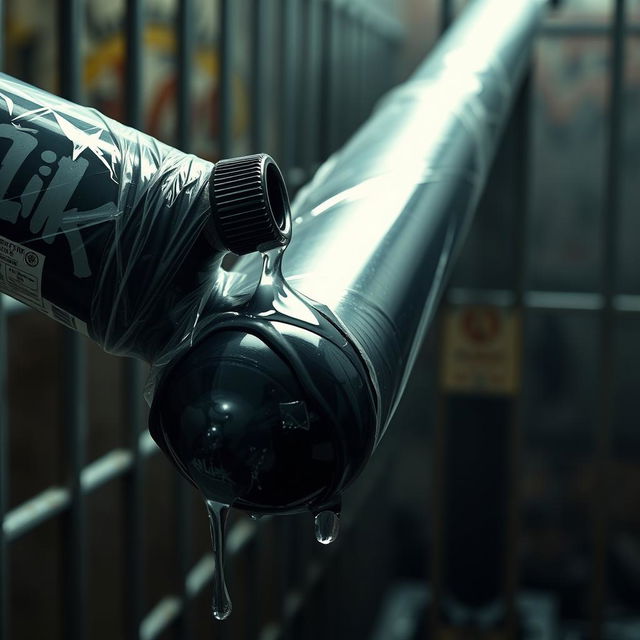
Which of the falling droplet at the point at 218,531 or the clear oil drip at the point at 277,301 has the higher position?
the clear oil drip at the point at 277,301

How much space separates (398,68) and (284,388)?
13.5 ft

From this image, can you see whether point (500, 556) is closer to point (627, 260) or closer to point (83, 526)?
point (627, 260)

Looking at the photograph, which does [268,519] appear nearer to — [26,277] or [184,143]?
[184,143]

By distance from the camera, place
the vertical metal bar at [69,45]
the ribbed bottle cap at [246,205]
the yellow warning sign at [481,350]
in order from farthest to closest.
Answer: the yellow warning sign at [481,350], the vertical metal bar at [69,45], the ribbed bottle cap at [246,205]

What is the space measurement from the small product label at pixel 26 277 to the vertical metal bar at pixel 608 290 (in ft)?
8.88

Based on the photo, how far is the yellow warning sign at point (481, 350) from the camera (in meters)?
3.43

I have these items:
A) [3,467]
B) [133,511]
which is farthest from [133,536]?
[3,467]

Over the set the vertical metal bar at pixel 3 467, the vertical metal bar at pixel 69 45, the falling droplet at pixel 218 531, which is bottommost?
the vertical metal bar at pixel 3 467

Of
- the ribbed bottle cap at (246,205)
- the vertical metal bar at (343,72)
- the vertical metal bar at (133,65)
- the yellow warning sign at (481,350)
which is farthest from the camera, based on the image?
the vertical metal bar at (343,72)

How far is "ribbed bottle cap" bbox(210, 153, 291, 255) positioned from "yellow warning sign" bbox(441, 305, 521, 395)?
109 inches

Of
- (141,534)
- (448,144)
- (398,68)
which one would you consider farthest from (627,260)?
(448,144)

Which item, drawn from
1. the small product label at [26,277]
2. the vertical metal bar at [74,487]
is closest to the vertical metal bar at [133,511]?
the vertical metal bar at [74,487]

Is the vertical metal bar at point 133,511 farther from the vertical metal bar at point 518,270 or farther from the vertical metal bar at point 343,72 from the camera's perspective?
the vertical metal bar at point 343,72

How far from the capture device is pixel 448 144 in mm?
1134
